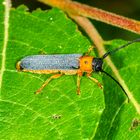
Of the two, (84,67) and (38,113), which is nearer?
(38,113)

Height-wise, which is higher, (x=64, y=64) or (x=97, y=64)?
(x=64, y=64)

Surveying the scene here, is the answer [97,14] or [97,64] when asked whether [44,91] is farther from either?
[97,14]

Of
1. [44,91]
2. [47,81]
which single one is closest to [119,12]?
[47,81]

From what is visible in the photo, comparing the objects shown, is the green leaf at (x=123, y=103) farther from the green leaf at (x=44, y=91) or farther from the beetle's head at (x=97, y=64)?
the green leaf at (x=44, y=91)

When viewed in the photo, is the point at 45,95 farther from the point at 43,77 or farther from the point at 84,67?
the point at 84,67

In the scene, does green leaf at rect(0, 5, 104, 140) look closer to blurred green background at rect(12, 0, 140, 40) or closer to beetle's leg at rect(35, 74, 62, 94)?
beetle's leg at rect(35, 74, 62, 94)

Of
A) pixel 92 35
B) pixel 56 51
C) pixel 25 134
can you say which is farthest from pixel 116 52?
pixel 25 134
